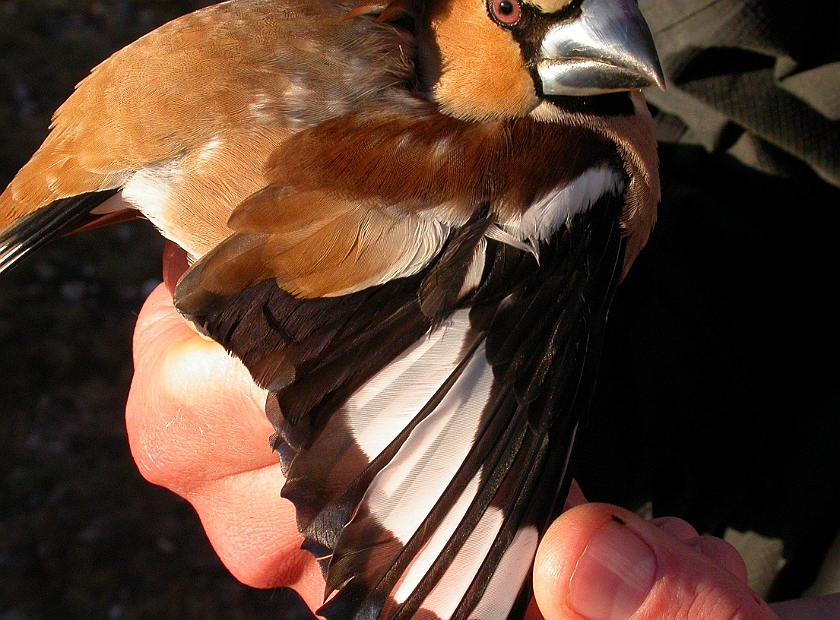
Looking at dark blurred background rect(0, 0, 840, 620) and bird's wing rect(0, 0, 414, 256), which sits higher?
bird's wing rect(0, 0, 414, 256)

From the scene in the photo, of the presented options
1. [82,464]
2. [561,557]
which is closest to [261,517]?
[561,557]

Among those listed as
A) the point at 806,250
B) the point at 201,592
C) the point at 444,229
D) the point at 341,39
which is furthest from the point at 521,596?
the point at 201,592

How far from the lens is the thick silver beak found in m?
1.56

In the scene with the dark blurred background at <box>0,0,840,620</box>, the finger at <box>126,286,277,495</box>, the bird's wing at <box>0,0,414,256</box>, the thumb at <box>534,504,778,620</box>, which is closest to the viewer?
the thumb at <box>534,504,778,620</box>

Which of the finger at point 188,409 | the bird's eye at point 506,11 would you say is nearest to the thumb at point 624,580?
the finger at point 188,409

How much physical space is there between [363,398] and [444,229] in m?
0.31

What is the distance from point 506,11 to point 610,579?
1.04 meters

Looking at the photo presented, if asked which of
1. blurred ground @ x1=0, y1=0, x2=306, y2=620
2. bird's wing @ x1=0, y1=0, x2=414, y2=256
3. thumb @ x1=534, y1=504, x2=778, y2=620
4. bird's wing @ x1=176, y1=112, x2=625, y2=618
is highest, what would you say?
bird's wing @ x1=0, y1=0, x2=414, y2=256

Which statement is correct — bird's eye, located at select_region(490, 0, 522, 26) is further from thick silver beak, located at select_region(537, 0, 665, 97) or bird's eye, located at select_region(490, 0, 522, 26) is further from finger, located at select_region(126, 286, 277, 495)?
finger, located at select_region(126, 286, 277, 495)

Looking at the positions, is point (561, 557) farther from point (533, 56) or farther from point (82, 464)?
point (82, 464)

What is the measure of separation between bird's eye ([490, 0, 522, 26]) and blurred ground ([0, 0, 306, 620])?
2564mm

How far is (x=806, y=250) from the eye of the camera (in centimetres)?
207

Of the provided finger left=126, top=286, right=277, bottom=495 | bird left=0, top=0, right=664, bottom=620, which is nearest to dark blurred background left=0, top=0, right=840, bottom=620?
bird left=0, top=0, right=664, bottom=620

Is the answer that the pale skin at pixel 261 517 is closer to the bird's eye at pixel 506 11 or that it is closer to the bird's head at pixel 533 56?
the bird's head at pixel 533 56
